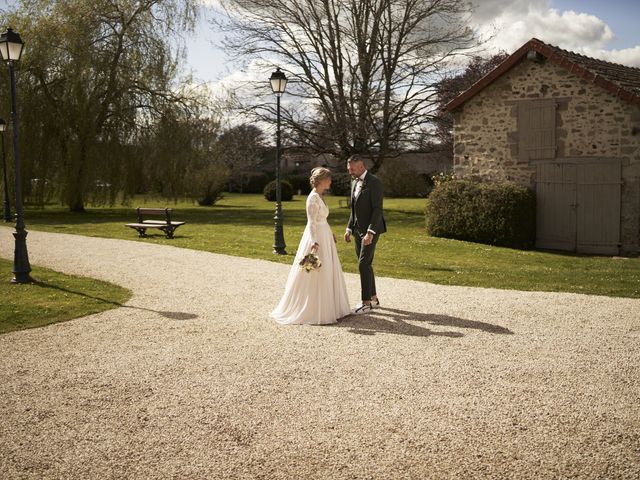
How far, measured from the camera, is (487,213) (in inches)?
660

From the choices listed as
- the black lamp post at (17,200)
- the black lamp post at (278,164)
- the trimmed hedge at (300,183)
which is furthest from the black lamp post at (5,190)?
the trimmed hedge at (300,183)

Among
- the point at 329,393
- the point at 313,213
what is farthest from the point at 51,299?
the point at 329,393

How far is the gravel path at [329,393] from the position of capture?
3.80 meters

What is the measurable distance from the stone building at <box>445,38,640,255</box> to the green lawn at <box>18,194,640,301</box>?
130 cm

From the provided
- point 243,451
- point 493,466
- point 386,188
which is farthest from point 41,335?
point 386,188

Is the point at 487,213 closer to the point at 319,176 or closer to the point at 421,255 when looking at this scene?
the point at 421,255

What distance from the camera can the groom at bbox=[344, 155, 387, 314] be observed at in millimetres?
7586

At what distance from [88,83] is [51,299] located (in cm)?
1786

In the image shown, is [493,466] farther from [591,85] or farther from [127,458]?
[591,85]

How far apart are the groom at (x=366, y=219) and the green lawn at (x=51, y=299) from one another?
3.51m

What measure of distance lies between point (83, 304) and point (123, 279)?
204 centimetres

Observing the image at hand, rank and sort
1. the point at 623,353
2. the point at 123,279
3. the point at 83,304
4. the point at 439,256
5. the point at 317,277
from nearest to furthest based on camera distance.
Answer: the point at 623,353
the point at 317,277
the point at 83,304
the point at 123,279
the point at 439,256

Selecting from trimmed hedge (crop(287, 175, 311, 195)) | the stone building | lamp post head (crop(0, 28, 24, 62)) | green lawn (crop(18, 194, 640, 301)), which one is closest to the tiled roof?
the stone building

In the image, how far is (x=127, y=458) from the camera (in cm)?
384
